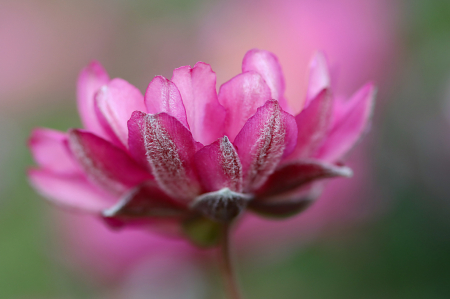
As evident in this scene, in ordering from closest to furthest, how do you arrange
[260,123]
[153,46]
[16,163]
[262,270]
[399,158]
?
[260,123] → [399,158] → [262,270] → [16,163] → [153,46]

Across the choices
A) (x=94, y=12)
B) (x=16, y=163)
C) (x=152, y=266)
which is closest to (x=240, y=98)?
(x=152, y=266)

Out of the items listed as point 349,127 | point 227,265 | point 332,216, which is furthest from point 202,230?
point 332,216

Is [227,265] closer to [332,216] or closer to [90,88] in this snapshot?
[90,88]

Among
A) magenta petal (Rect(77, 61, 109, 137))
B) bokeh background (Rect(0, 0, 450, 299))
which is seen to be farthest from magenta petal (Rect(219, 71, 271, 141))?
bokeh background (Rect(0, 0, 450, 299))

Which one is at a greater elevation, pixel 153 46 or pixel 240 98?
pixel 153 46

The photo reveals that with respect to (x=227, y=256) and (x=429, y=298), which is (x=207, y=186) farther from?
(x=429, y=298)

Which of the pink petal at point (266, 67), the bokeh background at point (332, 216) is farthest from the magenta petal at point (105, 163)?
the bokeh background at point (332, 216)

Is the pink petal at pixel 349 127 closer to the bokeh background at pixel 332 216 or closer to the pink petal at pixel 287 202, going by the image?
the pink petal at pixel 287 202

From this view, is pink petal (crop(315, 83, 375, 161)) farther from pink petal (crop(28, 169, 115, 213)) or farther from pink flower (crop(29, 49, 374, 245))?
pink petal (crop(28, 169, 115, 213))
